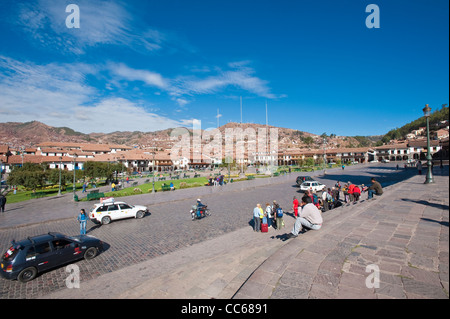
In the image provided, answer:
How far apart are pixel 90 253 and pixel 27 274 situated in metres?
1.71

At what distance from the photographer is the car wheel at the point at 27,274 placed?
253 inches

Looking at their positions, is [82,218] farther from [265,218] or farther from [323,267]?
[323,267]

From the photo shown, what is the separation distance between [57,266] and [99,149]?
95.0 m

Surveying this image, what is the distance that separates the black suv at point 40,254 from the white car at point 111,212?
16.0ft

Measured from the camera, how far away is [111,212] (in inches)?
509

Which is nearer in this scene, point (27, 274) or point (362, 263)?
point (362, 263)

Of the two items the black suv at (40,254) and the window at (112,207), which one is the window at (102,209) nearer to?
the window at (112,207)

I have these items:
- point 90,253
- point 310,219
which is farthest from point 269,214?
point 90,253

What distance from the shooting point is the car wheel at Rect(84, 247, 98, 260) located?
7822 millimetres

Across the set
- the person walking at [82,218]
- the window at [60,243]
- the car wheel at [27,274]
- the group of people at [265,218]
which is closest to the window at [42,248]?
the window at [60,243]
